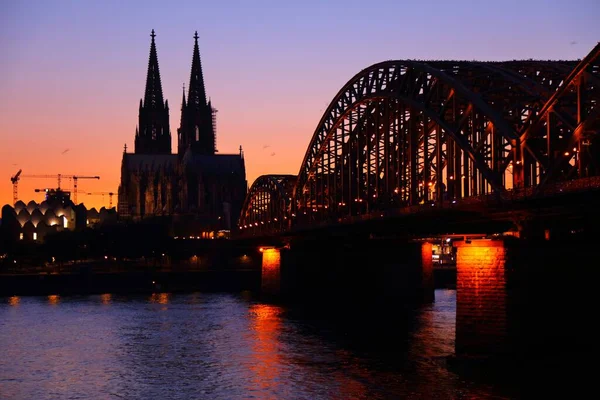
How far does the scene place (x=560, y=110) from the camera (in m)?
51.5

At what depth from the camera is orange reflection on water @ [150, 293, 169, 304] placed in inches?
4636

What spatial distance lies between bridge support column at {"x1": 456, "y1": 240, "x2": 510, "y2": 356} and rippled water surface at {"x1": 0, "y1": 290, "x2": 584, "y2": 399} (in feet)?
6.45

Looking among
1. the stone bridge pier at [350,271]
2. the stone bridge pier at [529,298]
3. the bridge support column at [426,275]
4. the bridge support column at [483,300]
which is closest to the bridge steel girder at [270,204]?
the stone bridge pier at [350,271]

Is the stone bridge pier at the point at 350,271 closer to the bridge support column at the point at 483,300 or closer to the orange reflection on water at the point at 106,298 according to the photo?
the orange reflection on water at the point at 106,298

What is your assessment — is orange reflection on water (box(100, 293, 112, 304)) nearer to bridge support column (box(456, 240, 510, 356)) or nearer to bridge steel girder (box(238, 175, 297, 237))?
bridge steel girder (box(238, 175, 297, 237))

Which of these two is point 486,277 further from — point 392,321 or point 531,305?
point 392,321

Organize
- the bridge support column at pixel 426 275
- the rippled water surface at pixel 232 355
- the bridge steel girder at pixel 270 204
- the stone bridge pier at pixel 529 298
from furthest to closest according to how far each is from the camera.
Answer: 1. the bridge steel girder at pixel 270 204
2. the bridge support column at pixel 426 275
3. the stone bridge pier at pixel 529 298
4. the rippled water surface at pixel 232 355

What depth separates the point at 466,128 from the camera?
66.2 meters

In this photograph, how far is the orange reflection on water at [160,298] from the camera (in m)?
118

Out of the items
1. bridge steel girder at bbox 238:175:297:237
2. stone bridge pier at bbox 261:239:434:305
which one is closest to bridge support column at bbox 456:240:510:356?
stone bridge pier at bbox 261:239:434:305

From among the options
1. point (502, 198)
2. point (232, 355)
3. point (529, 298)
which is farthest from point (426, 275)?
point (529, 298)

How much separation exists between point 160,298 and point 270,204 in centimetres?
2900

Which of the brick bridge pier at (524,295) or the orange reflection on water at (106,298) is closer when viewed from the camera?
the brick bridge pier at (524,295)

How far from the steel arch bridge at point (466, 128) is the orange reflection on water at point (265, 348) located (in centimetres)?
1209
